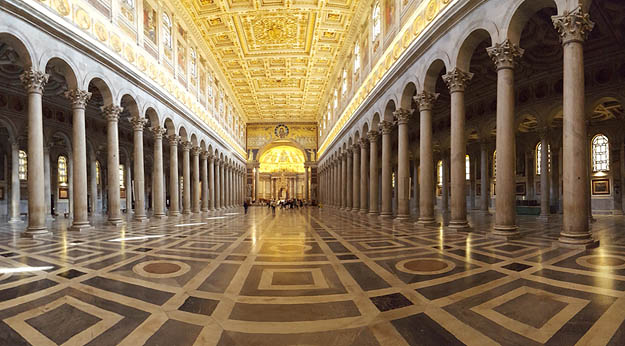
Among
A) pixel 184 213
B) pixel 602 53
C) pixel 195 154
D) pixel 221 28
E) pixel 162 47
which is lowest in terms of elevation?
pixel 184 213

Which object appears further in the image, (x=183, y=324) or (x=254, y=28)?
(x=254, y=28)

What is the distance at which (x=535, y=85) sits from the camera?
18453 millimetres

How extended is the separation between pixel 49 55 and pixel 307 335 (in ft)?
45.9

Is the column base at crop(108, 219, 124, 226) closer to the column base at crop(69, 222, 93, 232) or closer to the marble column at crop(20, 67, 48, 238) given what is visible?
the column base at crop(69, 222, 93, 232)

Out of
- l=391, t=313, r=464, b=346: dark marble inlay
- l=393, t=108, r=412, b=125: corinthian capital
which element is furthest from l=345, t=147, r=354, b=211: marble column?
l=391, t=313, r=464, b=346: dark marble inlay

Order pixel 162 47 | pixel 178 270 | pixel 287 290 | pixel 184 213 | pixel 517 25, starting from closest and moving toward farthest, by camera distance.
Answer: pixel 287 290
pixel 178 270
pixel 517 25
pixel 162 47
pixel 184 213

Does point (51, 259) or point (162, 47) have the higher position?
point (162, 47)

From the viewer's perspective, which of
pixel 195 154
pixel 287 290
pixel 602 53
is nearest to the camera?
pixel 287 290

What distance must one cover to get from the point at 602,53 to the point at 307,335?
1950cm

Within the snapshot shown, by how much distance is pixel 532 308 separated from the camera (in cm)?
381

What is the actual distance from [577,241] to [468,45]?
709cm

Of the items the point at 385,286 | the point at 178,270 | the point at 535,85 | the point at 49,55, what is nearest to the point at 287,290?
the point at 385,286

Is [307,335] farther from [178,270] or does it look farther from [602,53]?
[602,53]

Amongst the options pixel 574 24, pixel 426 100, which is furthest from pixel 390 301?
pixel 426 100
